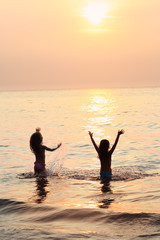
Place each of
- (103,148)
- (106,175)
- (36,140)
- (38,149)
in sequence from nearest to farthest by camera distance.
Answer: (103,148) < (106,175) < (36,140) < (38,149)

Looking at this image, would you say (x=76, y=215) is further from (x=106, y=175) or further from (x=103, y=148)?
(x=106, y=175)

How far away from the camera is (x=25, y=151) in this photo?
22.7 m

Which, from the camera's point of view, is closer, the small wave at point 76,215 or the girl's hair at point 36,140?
the small wave at point 76,215

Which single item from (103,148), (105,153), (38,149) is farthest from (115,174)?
(38,149)

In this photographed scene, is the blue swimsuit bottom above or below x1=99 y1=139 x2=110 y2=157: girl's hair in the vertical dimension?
below

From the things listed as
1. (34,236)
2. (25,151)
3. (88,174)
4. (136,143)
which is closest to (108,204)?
(34,236)

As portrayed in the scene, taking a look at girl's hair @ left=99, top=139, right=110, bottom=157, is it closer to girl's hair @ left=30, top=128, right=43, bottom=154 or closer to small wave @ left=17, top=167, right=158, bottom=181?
small wave @ left=17, top=167, right=158, bottom=181

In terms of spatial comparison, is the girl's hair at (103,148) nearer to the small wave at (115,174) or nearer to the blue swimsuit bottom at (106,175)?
the blue swimsuit bottom at (106,175)

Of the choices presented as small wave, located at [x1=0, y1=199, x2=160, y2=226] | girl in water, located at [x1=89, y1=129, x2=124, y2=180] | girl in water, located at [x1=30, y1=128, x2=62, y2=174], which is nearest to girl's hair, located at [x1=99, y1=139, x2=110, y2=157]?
girl in water, located at [x1=89, y1=129, x2=124, y2=180]

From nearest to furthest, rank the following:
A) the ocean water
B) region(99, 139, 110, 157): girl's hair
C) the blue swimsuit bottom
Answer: the ocean water < region(99, 139, 110, 157): girl's hair < the blue swimsuit bottom

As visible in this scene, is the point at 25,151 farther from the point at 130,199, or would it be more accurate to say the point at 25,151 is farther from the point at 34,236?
the point at 34,236

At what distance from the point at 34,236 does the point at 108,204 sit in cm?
279

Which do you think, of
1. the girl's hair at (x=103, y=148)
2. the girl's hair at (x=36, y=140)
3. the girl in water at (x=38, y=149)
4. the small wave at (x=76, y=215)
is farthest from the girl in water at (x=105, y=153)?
the small wave at (x=76, y=215)

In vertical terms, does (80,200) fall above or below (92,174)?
below
